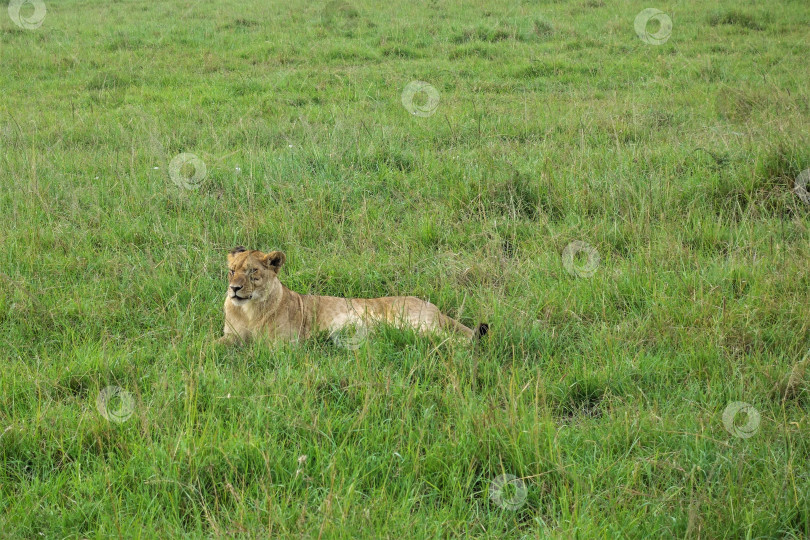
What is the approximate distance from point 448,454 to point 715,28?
13.4 meters

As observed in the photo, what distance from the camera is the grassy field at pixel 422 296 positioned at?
9.35 ft

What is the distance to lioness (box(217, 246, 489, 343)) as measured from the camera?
432 centimetres

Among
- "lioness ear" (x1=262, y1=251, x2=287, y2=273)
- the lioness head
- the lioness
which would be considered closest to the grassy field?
the lioness

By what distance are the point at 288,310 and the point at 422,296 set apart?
91cm

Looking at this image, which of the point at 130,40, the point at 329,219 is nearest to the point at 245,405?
the point at 329,219

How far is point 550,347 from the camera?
4.12 metres

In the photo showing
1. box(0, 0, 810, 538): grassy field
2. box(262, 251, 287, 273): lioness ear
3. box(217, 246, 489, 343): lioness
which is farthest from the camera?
box(262, 251, 287, 273): lioness ear

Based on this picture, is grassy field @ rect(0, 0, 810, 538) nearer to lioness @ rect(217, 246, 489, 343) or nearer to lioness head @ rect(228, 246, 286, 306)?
lioness @ rect(217, 246, 489, 343)

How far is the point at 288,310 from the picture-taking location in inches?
181

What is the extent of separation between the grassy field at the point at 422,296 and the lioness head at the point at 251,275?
1.16 feet

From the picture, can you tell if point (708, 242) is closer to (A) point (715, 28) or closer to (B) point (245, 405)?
(B) point (245, 405)

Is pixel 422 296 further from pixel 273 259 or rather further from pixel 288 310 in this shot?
pixel 273 259

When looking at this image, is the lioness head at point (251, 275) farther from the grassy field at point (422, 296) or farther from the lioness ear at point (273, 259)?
the grassy field at point (422, 296)

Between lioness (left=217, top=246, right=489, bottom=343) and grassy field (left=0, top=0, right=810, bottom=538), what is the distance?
6.1 inches
